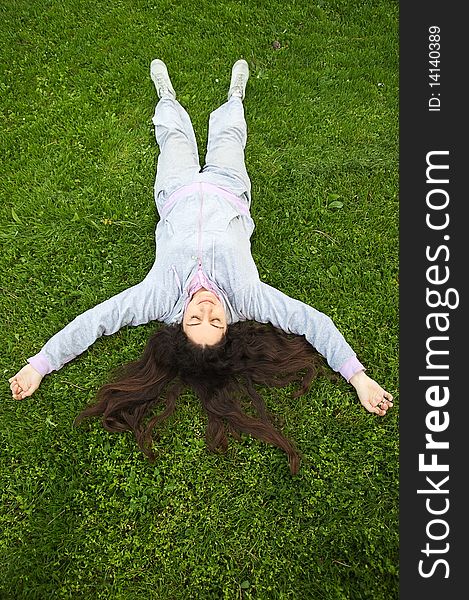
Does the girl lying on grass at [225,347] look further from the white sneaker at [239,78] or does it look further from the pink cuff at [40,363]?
the white sneaker at [239,78]

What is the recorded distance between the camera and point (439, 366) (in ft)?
14.1

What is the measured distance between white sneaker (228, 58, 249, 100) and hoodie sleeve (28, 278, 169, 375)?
2092 mm

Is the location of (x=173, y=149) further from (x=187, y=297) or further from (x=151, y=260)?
(x=187, y=297)

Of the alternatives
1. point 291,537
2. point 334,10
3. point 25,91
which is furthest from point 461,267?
point 25,91

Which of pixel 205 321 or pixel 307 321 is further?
pixel 307 321

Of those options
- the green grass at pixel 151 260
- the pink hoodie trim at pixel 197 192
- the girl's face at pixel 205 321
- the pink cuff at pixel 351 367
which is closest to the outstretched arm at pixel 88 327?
the green grass at pixel 151 260

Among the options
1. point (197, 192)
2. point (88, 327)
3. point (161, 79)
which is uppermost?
point (161, 79)

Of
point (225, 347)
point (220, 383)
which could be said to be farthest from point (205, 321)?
point (220, 383)

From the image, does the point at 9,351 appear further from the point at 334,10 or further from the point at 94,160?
the point at 334,10

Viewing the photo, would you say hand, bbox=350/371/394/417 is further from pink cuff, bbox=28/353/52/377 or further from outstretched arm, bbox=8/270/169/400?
Result: pink cuff, bbox=28/353/52/377

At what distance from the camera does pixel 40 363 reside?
4277 mm

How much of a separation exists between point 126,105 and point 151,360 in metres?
2.57

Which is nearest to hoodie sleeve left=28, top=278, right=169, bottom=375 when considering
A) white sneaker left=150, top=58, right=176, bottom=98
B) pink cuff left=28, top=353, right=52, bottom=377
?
pink cuff left=28, top=353, right=52, bottom=377

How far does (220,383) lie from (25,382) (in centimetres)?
148
